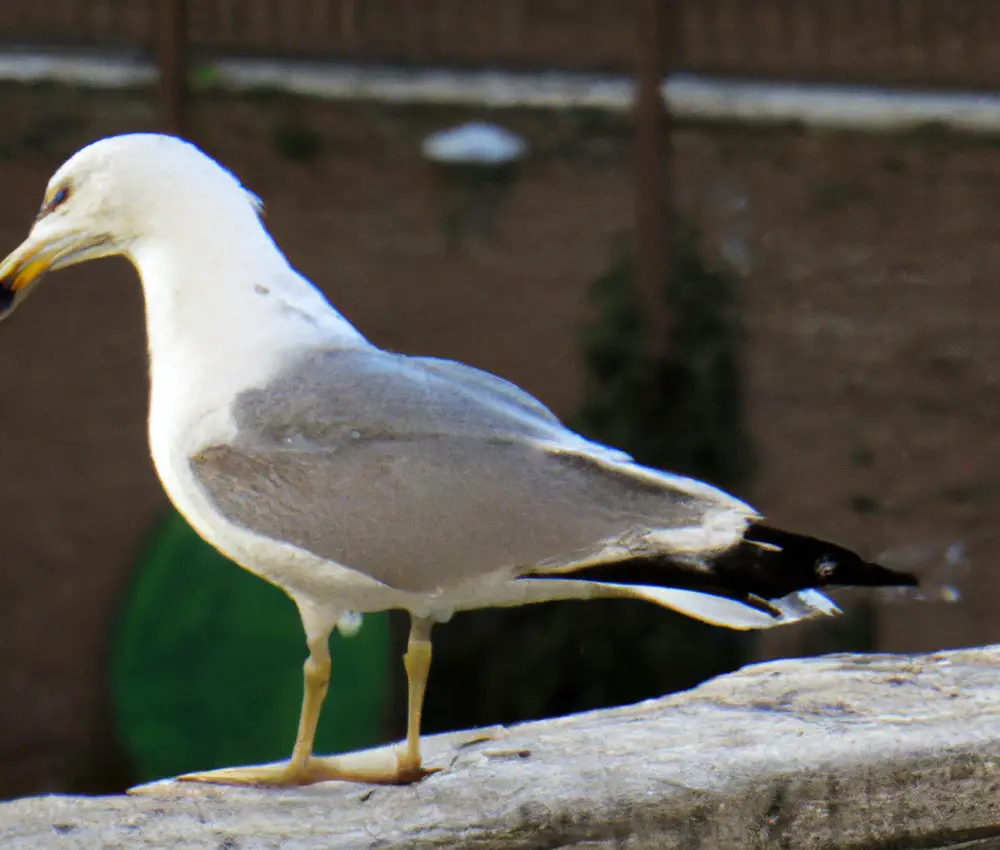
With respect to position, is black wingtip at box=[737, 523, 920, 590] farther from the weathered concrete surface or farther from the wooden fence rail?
the wooden fence rail

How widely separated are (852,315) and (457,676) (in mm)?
1434

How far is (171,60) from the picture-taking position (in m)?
3.91

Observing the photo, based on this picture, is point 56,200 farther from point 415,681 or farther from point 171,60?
point 171,60

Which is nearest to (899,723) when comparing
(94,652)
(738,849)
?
(738,849)

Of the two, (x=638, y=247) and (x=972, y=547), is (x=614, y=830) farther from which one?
(x=972, y=547)

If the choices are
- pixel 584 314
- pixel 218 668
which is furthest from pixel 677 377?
pixel 218 668

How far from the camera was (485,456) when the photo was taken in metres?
1.50

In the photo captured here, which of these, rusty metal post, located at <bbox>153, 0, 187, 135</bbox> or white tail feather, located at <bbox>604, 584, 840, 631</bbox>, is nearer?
white tail feather, located at <bbox>604, 584, 840, 631</bbox>

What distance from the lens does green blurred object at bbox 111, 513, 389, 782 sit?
3.86 m

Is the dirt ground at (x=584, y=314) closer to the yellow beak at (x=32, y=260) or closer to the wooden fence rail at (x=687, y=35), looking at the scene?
the wooden fence rail at (x=687, y=35)

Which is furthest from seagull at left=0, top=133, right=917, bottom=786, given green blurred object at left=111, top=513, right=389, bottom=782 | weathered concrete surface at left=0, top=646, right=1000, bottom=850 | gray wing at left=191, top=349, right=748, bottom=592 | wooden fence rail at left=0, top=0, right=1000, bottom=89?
wooden fence rail at left=0, top=0, right=1000, bottom=89

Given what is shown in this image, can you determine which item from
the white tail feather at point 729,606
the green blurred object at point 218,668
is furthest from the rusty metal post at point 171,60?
the white tail feather at point 729,606

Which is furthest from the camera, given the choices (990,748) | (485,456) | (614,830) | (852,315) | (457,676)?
(852,315)

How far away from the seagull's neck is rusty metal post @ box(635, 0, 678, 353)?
7.61 ft
